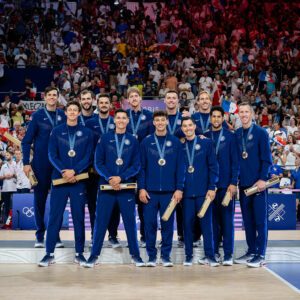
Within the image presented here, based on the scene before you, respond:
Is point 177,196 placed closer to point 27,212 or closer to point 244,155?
point 244,155

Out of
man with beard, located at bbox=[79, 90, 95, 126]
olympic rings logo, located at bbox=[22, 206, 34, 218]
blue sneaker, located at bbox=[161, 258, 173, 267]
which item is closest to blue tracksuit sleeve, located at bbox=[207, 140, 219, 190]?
blue sneaker, located at bbox=[161, 258, 173, 267]

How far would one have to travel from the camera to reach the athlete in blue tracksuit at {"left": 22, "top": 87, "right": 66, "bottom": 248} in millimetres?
9344

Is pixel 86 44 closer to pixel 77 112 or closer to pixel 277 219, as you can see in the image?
pixel 277 219

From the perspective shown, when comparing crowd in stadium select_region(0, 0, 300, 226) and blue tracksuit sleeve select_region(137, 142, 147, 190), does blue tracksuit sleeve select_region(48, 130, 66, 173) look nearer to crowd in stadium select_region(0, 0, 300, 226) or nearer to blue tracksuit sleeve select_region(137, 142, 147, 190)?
blue tracksuit sleeve select_region(137, 142, 147, 190)

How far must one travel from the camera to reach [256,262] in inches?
362

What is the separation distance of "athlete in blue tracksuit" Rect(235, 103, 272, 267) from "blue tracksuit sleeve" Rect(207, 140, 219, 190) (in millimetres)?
355

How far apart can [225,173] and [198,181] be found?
0.36 m

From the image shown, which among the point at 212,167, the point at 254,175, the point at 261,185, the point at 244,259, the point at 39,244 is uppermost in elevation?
the point at 212,167

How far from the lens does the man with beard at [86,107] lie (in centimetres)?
930

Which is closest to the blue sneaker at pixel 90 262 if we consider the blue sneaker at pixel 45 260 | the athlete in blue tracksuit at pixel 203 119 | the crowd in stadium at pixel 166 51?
the blue sneaker at pixel 45 260

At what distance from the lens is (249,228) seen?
30.5ft

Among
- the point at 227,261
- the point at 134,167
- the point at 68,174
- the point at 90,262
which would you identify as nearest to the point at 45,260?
the point at 90,262

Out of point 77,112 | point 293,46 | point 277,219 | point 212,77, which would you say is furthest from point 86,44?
point 77,112

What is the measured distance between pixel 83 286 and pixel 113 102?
9739mm
